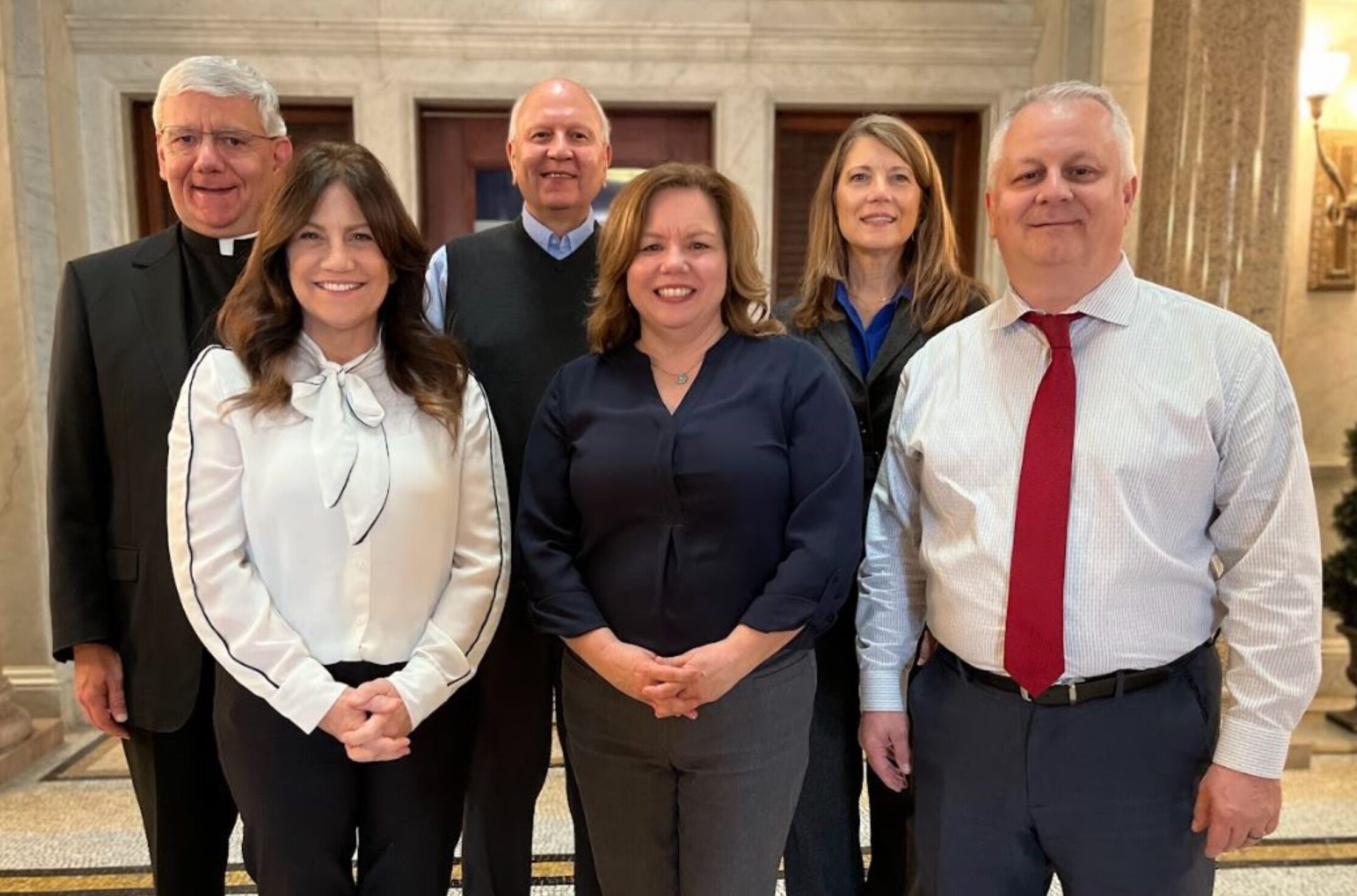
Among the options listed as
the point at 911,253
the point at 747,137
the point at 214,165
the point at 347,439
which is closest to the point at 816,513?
the point at 347,439

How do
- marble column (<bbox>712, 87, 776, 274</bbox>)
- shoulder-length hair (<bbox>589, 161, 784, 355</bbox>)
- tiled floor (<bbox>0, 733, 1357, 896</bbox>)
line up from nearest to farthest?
1. shoulder-length hair (<bbox>589, 161, 784, 355</bbox>)
2. tiled floor (<bbox>0, 733, 1357, 896</bbox>)
3. marble column (<bbox>712, 87, 776, 274</bbox>)

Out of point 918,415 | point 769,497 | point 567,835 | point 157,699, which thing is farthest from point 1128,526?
point 567,835

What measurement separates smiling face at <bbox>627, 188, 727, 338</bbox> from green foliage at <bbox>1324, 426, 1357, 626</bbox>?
3619 mm

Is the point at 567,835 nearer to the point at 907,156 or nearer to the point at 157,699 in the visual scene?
the point at 157,699

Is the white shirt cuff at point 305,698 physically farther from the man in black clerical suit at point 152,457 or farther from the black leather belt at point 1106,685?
the black leather belt at point 1106,685

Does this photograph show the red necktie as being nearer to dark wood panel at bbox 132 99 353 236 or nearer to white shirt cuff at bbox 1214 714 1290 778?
white shirt cuff at bbox 1214 714 1290 778

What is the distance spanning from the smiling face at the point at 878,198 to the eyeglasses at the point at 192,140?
1.25 m

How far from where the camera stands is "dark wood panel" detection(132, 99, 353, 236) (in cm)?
419

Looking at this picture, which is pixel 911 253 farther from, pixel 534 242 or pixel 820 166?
pixel 820 166

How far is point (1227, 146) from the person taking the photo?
11.1 ft

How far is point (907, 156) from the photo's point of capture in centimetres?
209

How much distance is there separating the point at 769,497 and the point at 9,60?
3.85 metres

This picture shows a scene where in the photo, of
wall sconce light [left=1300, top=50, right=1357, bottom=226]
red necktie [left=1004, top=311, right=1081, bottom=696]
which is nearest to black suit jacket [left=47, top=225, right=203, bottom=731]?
red necktie [left=1004, top=311, right=1081, bottom=696]

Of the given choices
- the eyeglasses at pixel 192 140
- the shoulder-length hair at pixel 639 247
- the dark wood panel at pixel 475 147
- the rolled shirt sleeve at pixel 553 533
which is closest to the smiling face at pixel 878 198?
the shoulder-length hair at pixel 639 247
